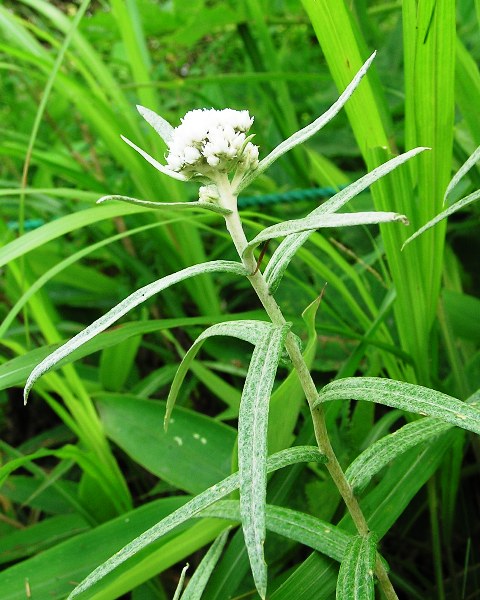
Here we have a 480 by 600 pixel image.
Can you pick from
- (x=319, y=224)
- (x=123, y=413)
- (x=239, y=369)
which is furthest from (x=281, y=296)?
(x=319, y=224)

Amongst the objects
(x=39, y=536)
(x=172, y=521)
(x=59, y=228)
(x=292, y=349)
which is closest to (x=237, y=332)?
(x=292, y=349)

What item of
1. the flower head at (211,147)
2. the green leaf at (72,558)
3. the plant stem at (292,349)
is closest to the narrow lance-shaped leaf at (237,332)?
the plant stem at (292,349)

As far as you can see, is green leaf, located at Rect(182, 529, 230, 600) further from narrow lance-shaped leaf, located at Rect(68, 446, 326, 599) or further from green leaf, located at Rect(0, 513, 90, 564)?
green leaf, located at Rect(0, 513, 90, 564)

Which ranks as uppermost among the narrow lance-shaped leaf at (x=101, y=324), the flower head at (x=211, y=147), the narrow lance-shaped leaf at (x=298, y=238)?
the flower head at (x=211, y=147)

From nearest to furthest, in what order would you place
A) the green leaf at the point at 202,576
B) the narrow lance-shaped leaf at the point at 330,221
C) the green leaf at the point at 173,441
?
1. the narrow lance-shaped leaf at the point at 330,221
2. the green leaf at the point at 202,576
3. the green leaf at the point at 173,441

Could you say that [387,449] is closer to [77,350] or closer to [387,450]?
[387,450]

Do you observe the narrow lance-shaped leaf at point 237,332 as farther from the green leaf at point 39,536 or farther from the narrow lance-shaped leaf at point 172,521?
the green leaf at point 39,536

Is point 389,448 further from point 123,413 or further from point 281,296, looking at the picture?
point 281,296
